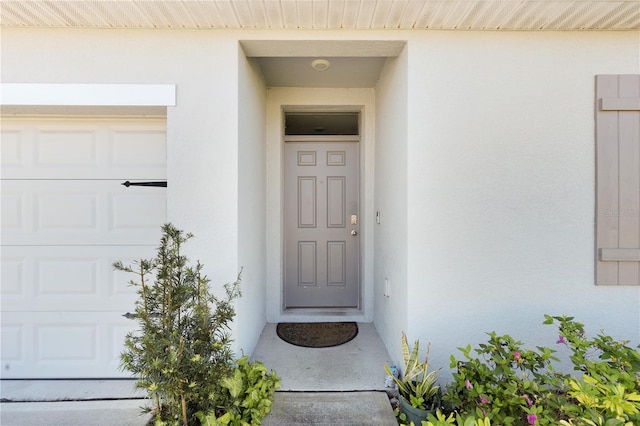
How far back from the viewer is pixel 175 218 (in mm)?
1969

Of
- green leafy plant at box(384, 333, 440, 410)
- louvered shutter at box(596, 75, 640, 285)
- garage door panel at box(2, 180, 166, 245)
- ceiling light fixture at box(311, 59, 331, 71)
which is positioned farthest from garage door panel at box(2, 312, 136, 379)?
louvered shutter at box(596, 75, 640, 285)

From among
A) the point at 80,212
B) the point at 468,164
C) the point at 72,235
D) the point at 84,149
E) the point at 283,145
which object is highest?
the point at 283,145

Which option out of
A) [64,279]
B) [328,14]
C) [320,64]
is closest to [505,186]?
[328,14]

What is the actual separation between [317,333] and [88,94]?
2625 millimetres

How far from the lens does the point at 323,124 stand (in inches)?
129

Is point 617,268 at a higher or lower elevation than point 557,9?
lower

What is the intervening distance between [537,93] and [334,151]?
5.98 ft

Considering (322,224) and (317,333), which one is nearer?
(317,333)

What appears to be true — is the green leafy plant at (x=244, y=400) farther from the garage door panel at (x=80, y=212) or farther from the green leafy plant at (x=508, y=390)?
the garage door panel at (x=80, y=212)

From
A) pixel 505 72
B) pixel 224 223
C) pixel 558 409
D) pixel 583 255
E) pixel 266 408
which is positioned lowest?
pixel 266 408

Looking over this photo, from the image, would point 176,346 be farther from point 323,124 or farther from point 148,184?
point 323,124

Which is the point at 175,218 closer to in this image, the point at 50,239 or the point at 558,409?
the point at 50,239

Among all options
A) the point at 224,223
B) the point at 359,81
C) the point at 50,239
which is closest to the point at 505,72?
the point at 359,81

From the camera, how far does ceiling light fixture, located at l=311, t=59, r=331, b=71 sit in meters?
2.42
